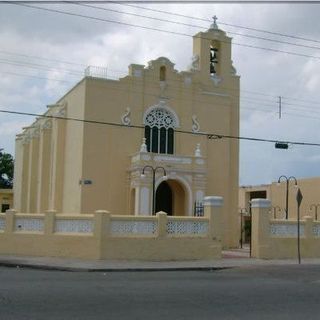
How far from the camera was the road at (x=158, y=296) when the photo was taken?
1060 centimetres

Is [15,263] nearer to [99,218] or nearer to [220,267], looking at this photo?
[99,218]

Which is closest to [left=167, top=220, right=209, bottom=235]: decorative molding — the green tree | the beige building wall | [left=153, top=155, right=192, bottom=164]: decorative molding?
[left=153, top=155, right=192, bottom=164]: decorative molding

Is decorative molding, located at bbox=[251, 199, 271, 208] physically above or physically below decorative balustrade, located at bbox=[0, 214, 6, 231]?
above

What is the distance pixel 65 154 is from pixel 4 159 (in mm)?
38011

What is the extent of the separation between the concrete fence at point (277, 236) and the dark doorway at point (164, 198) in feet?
35.4

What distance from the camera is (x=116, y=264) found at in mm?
21438

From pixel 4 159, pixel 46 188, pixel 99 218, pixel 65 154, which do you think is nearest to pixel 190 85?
pixel 65 154

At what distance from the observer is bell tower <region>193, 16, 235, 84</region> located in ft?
123

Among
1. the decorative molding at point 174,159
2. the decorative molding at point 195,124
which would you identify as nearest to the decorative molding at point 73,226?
the decorative molding at point 174,159

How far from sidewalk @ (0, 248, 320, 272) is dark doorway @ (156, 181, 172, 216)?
40.0 feet

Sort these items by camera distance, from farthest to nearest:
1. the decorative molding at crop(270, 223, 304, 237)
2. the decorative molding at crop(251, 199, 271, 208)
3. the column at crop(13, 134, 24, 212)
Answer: the column at crop(13, 134, 24, 212), the decorative molding at crop(270, 223, 304, 237), the decorative molding at crop(251, 199, 271, 208)

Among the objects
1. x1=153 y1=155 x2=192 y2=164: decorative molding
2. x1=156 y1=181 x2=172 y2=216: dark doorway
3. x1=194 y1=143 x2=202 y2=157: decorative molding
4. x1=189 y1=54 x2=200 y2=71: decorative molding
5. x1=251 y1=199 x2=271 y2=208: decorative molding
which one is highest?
x1=189 y1=54 x2=200 y2=71: decorative molding

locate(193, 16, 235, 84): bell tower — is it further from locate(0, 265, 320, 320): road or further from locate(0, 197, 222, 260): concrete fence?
locate(0, 265, 320, 320): road

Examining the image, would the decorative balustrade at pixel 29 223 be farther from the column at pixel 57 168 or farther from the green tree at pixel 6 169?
the green tree at pixel 6 169
